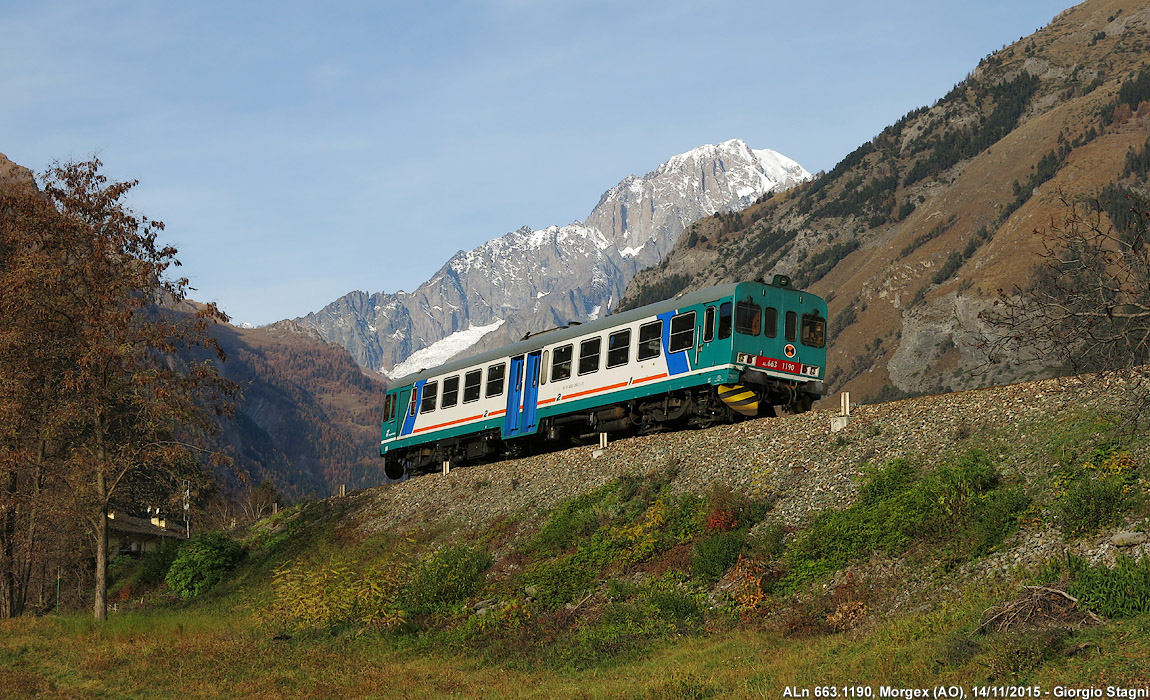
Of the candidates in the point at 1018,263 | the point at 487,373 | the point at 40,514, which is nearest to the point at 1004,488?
the point at 487,373

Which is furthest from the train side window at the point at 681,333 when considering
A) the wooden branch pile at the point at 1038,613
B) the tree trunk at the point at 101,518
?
the tree trunk at the point at 101,518

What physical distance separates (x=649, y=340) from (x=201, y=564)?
19.3m

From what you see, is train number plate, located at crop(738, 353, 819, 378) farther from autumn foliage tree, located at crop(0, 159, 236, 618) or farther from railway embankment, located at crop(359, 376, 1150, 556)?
autumn foliage tree, located at crop(0, 159, 236, 618)

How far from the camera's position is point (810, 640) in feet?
50.2

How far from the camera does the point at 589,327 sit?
29.9 metres

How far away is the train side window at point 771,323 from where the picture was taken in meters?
26.1

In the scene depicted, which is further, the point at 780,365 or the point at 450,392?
the point at 450,392

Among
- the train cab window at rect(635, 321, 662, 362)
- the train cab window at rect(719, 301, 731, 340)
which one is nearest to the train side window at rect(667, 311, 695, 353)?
the train cab window at rect(635, 321, 662, 362)

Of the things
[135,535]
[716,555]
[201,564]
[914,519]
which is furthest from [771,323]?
[135,535]

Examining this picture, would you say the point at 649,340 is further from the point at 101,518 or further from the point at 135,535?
the point at 135,535

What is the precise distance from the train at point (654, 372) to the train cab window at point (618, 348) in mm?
29

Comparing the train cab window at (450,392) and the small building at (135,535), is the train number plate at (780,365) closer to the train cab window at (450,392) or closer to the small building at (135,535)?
the train cab window at (450,392)

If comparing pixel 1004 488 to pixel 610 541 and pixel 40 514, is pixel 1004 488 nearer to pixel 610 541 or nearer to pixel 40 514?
pixel 610 541

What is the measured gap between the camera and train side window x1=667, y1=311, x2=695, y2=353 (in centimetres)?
2614
